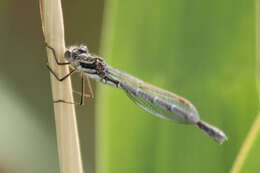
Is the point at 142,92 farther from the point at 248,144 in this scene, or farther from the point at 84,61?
the point at 248,144

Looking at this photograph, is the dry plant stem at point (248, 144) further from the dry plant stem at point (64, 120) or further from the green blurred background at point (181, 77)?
the dry plant stem at point (64, 120)

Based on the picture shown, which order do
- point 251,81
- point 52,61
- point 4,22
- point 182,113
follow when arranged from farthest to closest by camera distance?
point 4,22
point 182,113
point 251,81
point 52,61

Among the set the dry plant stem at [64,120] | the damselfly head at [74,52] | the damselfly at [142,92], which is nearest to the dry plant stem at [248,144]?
the damselfly at [142,92]

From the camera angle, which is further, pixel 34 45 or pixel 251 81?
pixel 34 45

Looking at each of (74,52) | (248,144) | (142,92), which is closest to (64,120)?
(74,52)

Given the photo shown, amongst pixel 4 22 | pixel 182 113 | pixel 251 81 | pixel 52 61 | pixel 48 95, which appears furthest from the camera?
pixel 48 95

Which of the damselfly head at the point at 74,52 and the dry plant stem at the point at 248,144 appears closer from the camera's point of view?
the dry plant stem at the point at 248,144

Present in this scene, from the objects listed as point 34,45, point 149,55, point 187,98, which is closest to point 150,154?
point 187,98

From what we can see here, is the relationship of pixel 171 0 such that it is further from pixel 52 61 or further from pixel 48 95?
pixel 48 95

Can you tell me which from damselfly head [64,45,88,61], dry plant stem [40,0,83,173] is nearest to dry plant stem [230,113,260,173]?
dry plant stem [40,0,83,173]
